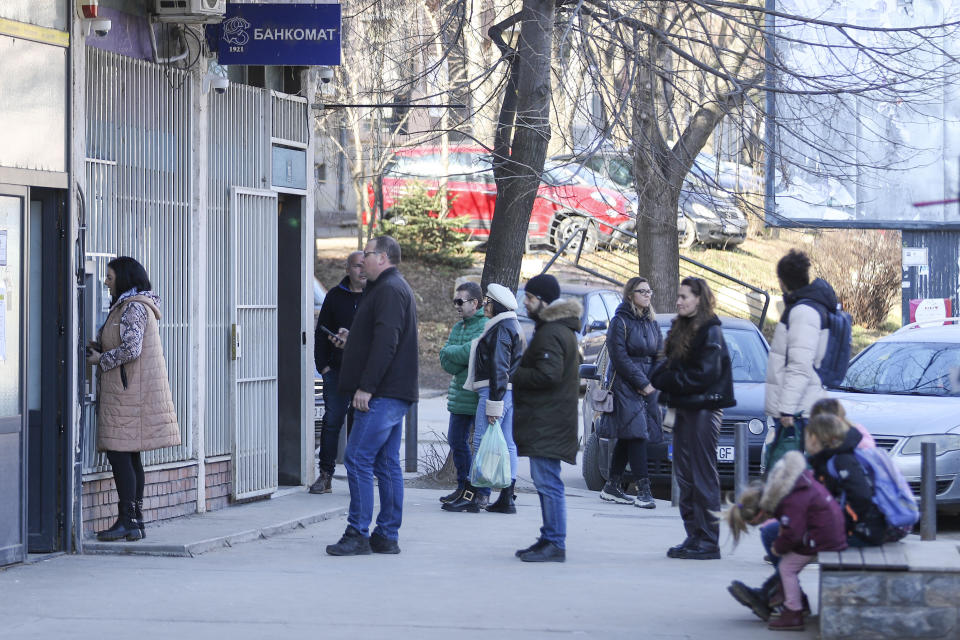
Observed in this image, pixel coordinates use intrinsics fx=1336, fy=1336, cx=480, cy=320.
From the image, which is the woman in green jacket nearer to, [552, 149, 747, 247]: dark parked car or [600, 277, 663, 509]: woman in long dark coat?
[600, 277, 663, 509]: woman in long dark coat

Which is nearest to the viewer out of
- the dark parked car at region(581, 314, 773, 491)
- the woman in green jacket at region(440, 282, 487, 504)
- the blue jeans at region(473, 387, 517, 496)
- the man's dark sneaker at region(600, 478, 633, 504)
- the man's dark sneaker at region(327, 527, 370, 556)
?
the man's dark sneaker at region(327, 527, 370, 556)

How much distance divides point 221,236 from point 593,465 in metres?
4.29

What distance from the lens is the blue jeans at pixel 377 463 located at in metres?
8.17

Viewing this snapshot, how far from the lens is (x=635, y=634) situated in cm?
627

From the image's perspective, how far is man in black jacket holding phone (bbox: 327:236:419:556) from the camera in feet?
26.5

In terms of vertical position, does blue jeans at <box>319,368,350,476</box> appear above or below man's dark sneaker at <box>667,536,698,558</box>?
above

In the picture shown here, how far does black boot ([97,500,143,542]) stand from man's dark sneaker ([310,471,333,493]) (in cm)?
272

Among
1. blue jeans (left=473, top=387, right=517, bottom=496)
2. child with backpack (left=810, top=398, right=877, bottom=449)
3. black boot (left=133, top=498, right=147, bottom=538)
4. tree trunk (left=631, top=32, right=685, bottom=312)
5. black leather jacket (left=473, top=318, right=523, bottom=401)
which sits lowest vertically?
black boot (left=133, top=498, right=147, bottom=538)

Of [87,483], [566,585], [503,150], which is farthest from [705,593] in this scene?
[503,150]

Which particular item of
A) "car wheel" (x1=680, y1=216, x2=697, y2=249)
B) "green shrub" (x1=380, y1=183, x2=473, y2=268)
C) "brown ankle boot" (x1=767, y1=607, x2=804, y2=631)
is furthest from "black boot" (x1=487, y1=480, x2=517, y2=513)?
"car wheel" (x1=680, y1=216, x2=697, y2=249)

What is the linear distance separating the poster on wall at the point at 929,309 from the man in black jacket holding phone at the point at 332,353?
40.4 ft

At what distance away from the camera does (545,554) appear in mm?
8289

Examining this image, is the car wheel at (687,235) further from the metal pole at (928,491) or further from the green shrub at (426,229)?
the metal pole at (928,491)

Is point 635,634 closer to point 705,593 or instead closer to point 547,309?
point 705,593
